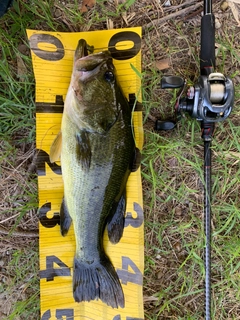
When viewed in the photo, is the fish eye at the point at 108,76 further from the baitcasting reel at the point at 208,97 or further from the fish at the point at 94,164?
the baitcasting reel at the point at 208,97

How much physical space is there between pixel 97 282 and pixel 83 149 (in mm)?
902

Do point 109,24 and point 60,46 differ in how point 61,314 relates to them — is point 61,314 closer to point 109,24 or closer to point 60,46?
point 60,46

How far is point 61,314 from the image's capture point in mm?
2283

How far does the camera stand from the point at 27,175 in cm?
240

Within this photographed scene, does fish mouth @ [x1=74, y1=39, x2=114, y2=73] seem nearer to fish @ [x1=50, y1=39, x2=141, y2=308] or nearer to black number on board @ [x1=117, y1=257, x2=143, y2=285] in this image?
fish @ [x1=50, y1=39, x2=141, y2=308]

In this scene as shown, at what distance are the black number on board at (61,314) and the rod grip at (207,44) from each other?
6.06 feet

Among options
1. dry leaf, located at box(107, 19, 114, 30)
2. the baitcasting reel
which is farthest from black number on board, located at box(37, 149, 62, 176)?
dry leaf, located at box(107, 19, 114, 30)

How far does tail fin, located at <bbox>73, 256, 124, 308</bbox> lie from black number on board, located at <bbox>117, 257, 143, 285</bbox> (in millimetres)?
75

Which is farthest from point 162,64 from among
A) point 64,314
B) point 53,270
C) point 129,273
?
point 64,314

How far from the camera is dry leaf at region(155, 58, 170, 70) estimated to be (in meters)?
2.42

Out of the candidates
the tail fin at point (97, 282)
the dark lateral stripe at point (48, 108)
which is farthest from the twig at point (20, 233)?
the dark lateral stripe at point (48, 108)

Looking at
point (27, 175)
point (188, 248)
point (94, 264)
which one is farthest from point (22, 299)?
point (188, 248)

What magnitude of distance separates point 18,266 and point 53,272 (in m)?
0.29

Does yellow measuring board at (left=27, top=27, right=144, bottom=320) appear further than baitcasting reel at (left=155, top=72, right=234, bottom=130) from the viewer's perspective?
Yes
